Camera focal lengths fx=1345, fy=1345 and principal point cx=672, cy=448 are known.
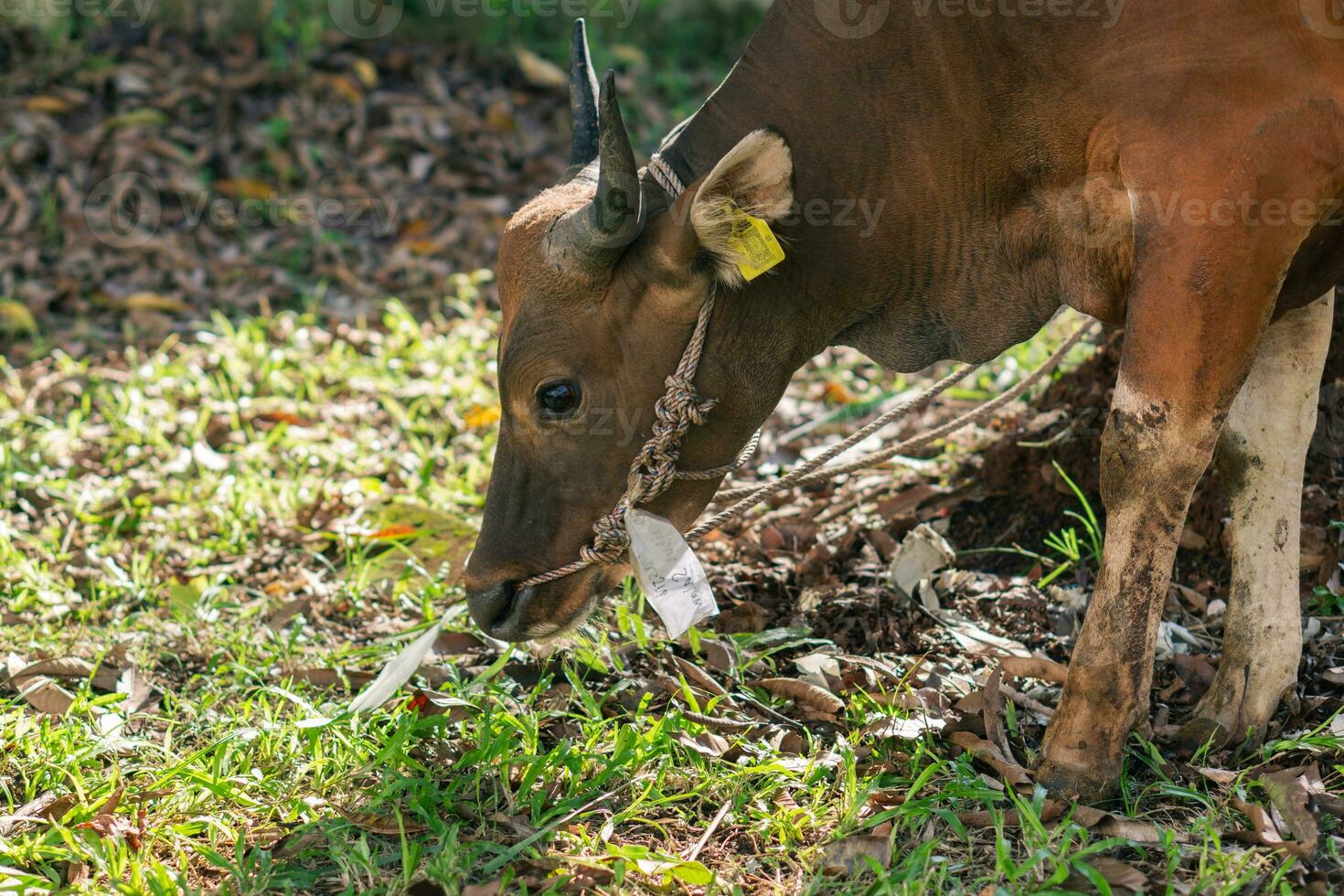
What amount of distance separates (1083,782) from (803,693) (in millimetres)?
776

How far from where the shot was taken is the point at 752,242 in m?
3.02

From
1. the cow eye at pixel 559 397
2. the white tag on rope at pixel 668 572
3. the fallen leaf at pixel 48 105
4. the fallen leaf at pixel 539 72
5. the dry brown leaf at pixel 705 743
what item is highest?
the fallen leaf at pixel 539 72

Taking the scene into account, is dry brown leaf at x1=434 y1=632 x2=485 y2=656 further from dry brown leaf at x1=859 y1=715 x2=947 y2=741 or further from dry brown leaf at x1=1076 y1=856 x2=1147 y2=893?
dry brown leaf at x1=1076 y1=856 x2=1147 y2=893

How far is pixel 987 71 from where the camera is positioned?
10.2 feet

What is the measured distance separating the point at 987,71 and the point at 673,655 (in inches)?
67.3

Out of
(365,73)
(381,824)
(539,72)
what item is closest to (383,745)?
(381,824)

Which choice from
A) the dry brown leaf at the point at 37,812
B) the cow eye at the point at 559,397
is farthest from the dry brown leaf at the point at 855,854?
the dry brown leaf at the point at 37,812

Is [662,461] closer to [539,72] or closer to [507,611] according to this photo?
[507,611]

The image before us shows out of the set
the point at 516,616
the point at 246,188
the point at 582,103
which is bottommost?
the point at 516,616

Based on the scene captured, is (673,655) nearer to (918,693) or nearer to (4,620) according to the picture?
(918,693)

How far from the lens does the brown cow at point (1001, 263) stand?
2764mm

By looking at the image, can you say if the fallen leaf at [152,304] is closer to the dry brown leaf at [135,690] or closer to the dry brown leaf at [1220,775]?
the dry brown leaf at [135,690]

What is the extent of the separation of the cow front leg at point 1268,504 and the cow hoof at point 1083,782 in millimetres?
444

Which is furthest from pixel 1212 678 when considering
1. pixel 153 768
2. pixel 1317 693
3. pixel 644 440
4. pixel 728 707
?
pixel 153 768
